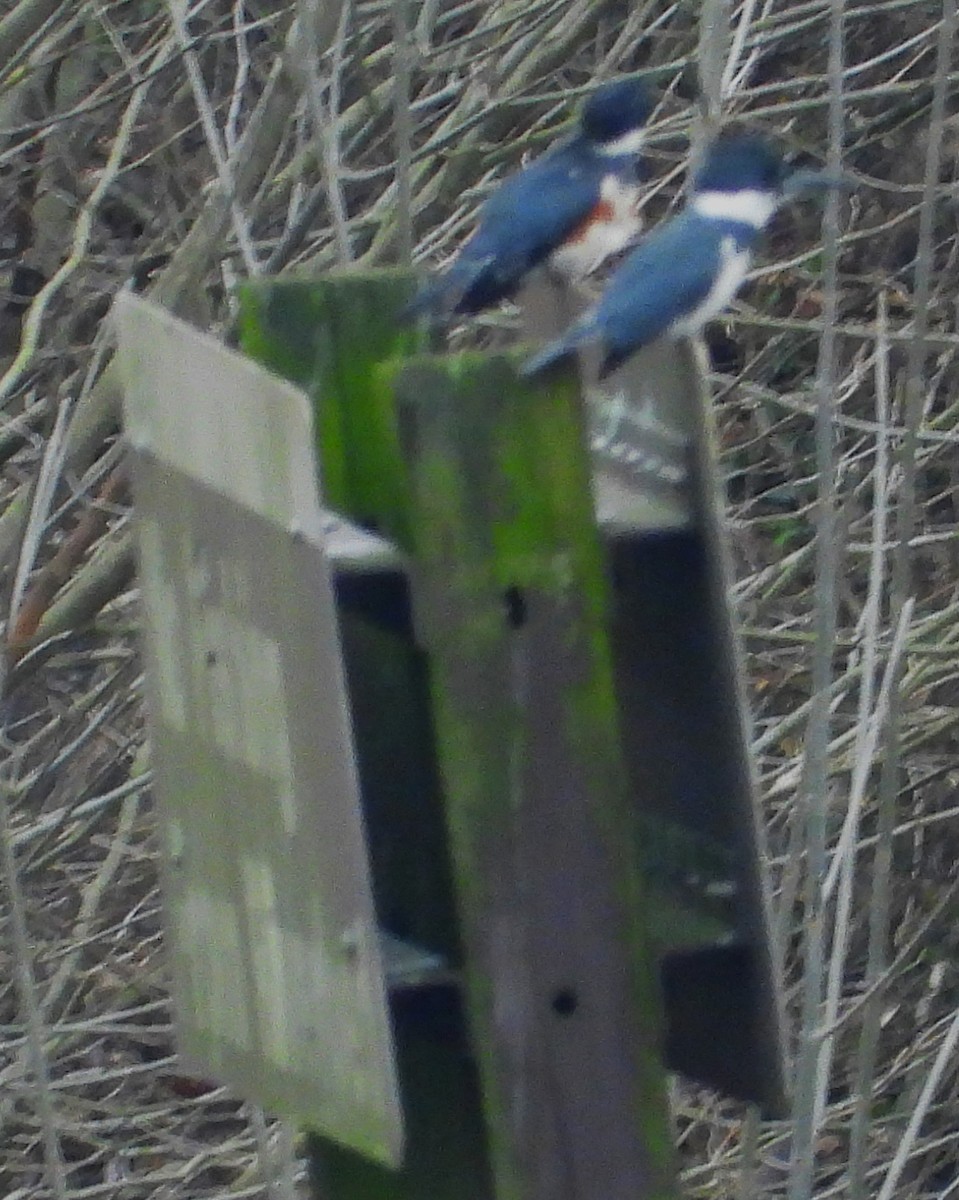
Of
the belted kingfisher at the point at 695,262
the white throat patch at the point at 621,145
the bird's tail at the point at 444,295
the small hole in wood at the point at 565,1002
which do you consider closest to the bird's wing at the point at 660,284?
the belted kingfisher at the point at 695,262

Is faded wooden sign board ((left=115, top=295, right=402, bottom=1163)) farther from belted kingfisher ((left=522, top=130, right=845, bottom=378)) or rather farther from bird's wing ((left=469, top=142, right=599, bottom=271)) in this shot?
bird's wing ((left=469, top=142, right=599, bottom=271))

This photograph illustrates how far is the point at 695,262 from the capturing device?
63.1 inches

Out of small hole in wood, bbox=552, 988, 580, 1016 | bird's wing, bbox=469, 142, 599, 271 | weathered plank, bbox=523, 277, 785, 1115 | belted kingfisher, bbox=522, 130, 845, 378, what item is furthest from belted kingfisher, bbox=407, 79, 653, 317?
small hole in wood, bbox=552, 988, 580, 1016

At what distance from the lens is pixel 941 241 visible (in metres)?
4.07

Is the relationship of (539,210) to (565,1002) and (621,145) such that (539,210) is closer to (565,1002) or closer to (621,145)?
(621,145)

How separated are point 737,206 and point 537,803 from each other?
0.84 metres

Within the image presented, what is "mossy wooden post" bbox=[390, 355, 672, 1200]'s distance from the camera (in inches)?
46.1

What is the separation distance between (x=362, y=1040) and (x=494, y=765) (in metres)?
0.18

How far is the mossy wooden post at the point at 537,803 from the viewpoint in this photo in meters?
1.17

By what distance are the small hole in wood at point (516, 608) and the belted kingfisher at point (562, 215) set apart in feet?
1.05

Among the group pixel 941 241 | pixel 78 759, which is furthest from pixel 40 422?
pixel 941 241

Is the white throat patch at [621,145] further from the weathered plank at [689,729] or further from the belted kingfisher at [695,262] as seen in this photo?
the weathered plank at [689,729]

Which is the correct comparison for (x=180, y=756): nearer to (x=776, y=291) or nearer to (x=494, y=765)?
(x=494, y=765)

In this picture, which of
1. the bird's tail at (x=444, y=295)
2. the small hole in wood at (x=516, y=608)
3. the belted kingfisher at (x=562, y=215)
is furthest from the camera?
the belted kingfisher at (x=562, y=215)
